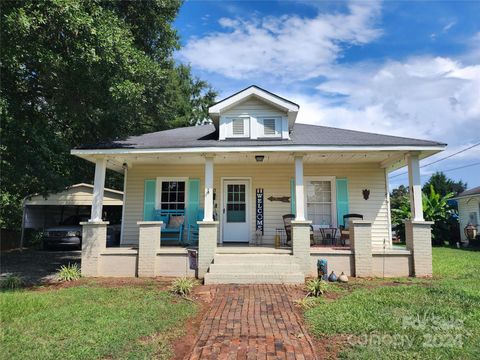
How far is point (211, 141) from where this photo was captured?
9.39 meters

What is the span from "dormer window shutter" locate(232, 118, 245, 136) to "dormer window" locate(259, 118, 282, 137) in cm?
56

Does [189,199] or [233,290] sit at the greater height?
[189,199]

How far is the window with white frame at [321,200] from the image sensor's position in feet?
35.6

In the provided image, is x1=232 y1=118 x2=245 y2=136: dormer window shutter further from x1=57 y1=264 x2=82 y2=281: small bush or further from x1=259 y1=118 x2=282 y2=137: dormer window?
x1=57 y1=264 x2=82 y2=281: small bush

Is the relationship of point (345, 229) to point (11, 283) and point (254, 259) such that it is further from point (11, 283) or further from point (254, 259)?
point (11, 283)

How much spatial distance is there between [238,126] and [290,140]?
1.67m

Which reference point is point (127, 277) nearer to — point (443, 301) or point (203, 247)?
point (203, 247)

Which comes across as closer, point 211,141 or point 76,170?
point 211,141

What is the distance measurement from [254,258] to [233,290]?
1.44 metres

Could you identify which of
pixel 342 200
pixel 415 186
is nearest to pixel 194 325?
pixel 415 186

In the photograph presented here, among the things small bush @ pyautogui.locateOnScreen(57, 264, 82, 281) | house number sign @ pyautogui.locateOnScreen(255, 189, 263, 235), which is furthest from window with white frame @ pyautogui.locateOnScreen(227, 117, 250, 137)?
small bush @ pyautogui.locateOnScreen(57, 264, 82, 281)

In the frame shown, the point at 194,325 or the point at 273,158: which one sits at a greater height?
the point at 273,158

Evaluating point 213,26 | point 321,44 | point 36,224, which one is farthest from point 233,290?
point 36,224

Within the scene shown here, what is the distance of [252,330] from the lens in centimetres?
448
